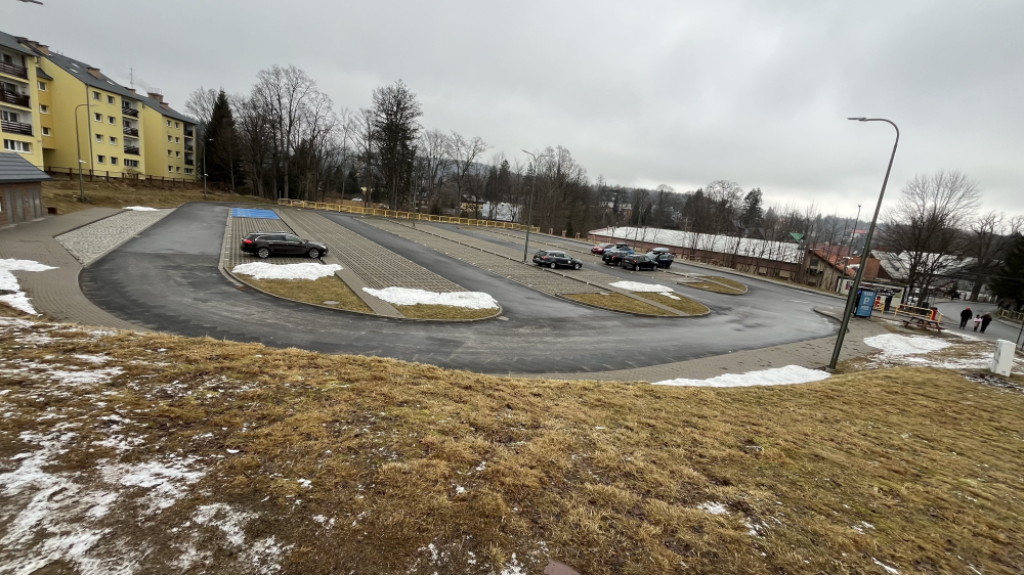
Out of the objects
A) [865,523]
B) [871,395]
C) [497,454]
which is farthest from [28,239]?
[871,395]

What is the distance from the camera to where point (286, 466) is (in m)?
4.34

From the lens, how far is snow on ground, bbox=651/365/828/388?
11.7 metres

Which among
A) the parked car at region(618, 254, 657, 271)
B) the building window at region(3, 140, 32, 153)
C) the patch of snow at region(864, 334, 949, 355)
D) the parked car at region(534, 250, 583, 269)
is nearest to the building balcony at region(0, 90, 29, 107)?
the building window at region(3, 140, 32, 153)

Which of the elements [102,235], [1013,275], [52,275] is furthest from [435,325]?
[1013,275]

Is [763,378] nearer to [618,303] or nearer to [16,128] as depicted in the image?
[618,303]

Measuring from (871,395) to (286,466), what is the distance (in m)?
12.9

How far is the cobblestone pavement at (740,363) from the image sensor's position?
12.0 m

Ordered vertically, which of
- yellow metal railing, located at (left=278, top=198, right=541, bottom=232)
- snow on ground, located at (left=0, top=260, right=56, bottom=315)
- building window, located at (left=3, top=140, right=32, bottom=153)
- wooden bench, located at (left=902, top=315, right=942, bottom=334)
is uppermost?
building window, located at (left=3, top=140, right=32, bottom=153)

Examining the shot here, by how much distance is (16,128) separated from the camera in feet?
122

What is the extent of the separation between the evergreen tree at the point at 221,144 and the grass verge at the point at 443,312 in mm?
61467

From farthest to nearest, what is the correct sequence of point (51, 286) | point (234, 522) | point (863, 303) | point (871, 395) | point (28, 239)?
point (863, 303) → point (28, 239) → point (51, 286) → point (871, 395) → point (234, 522)

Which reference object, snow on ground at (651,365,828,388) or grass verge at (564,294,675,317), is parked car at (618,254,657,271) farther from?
snow on ground at (651,365,828,388)

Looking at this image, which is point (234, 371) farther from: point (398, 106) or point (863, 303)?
point (398, 106)

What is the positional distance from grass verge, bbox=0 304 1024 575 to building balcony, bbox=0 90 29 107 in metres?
48.5
